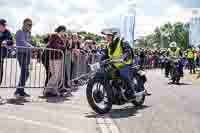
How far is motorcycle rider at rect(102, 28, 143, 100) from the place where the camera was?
34.8ft

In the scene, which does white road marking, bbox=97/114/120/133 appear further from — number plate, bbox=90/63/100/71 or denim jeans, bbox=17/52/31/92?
denim jeans, bbox=17/52/31/92

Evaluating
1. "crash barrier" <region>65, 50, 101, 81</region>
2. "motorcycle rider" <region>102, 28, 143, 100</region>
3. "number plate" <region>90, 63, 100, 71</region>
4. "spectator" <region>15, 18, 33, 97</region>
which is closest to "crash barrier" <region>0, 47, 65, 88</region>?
"spectator" <region>15, 18, 33, 97</region>

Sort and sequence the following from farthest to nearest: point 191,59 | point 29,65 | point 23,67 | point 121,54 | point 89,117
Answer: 1. point 191,59
2. point 29,65
3. point 23,67
4. point 121,54
5. point 89,117

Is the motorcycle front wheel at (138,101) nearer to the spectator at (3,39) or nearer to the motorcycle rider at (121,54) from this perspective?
the motorcycle rider at (121,54)

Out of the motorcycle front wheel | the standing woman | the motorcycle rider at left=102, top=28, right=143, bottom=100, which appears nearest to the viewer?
the motorcycle rider at left=102, top=28, right=143, bottom=100

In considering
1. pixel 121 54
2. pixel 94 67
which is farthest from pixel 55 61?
pixel 94 67

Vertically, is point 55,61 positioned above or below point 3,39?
below

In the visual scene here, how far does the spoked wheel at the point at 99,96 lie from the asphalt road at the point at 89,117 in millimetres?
171

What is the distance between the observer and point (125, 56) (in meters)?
10.7

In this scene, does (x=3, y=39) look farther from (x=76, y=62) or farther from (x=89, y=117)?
(x=76, y=62)

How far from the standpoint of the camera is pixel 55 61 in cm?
1268

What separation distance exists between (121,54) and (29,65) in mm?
2600

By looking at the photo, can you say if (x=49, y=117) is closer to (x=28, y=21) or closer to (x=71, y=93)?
(x=28, y=21)

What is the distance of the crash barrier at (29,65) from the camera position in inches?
464
